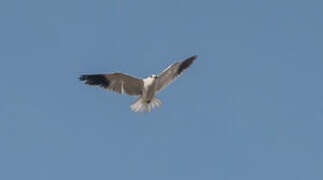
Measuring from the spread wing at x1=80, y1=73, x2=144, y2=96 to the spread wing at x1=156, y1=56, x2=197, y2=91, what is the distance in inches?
20.9

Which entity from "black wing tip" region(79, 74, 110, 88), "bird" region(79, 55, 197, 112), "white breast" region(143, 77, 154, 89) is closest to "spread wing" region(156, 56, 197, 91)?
"bird" region(79, 55, 197, 112)

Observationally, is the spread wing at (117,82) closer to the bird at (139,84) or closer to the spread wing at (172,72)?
the bird at (139,84)

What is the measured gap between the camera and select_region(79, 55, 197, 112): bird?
95.5 feet

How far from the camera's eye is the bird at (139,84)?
95.5 ft

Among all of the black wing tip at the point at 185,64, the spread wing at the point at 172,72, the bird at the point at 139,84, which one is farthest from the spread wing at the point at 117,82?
the black wing tip at the point at 185,64

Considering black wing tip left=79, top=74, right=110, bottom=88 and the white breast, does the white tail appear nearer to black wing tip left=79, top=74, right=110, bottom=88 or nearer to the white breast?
the white breast

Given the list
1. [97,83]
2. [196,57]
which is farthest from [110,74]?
[196,57]

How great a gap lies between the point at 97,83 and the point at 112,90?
458 millimetres

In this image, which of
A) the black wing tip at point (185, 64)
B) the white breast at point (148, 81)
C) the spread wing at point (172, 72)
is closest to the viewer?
the white breast at point (148, 81)

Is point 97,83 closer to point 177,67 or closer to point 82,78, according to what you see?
point 82,78

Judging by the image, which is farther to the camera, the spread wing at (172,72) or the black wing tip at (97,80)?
the spread wing at (172,72)

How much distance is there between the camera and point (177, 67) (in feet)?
97.3

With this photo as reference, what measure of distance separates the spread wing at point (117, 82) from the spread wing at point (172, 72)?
0.53 m

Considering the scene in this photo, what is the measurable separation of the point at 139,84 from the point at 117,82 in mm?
611
